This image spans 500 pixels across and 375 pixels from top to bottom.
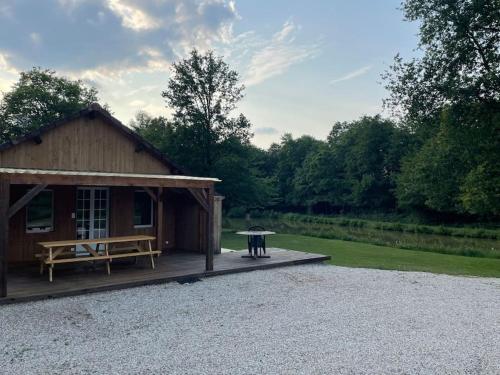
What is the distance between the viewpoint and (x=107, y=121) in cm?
1030

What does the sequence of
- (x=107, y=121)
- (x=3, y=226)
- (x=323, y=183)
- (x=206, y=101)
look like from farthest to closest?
(x=323, y=183)
(x=206, y=101)
(x=107, y=121)
(x=3, y=226)

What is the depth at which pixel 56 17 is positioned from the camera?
15883mm

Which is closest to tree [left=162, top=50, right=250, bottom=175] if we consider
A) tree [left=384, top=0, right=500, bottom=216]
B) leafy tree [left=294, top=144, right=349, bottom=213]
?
tree [left=384, top=0, right=500, bottom=216]

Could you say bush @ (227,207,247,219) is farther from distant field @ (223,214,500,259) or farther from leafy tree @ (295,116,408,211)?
leafy tree @ (295,116,408,211)

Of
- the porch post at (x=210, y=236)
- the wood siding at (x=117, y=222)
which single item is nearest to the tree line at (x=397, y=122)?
the wood siding at (x=117, y=222)

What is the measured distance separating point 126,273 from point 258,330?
4240mm

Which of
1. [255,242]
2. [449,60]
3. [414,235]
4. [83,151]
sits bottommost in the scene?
[414,235]

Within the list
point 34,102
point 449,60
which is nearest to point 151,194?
point 449,60

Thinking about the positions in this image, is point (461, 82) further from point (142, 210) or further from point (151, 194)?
point (142, 210)

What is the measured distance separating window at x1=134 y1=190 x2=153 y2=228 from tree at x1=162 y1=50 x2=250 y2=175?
11366 millimetres

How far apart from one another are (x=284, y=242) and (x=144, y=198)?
742 cm

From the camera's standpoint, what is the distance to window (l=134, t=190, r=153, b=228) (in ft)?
37.0

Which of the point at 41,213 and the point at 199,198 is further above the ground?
the point at 199,198

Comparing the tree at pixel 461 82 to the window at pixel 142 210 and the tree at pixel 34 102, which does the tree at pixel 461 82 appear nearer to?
the window at pixel 142 210
